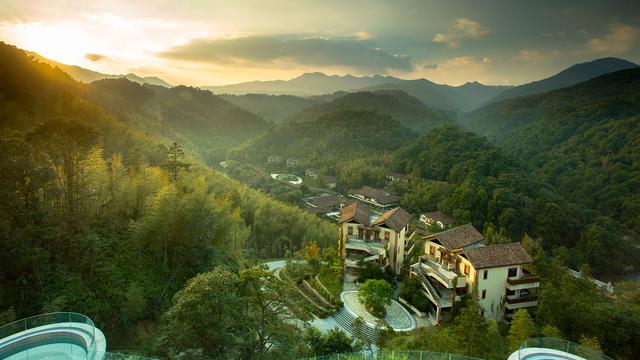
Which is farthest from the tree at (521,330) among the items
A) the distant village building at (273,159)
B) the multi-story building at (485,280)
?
the distant village building at (273,159)

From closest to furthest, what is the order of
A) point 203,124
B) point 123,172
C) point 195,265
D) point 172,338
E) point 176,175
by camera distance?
point 172,338 < point 195,265 < point 123,172 < point 176,175 < point 203,124

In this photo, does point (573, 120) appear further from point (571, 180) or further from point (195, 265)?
point (195, 265)

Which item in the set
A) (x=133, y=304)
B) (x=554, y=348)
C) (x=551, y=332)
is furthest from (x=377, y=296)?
(x=133, y=304)

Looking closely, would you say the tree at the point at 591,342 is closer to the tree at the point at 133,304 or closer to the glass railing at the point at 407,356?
the glass railing at the point at 407,356

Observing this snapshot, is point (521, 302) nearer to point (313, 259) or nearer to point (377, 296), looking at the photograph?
point (377, 296)

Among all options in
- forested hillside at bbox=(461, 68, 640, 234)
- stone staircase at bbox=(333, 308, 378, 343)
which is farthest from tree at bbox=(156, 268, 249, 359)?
forested hillside at bbox=(461, 68, 640, 234)

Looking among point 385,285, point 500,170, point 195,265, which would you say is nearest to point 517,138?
point 500,170

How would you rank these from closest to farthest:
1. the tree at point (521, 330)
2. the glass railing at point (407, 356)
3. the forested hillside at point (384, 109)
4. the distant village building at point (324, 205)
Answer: the glass railing at point (407, 356), the tree at point (521, 330), the distant village building at point (324, 205), the forested hillside at point (384, 109)

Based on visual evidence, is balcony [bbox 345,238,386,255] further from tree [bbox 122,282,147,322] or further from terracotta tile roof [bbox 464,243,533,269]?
tree [bbox 122,282,147,322]
